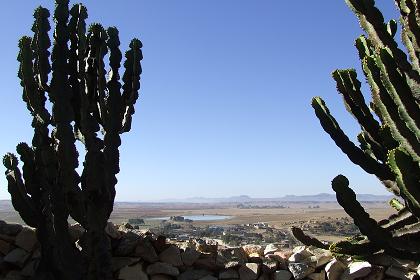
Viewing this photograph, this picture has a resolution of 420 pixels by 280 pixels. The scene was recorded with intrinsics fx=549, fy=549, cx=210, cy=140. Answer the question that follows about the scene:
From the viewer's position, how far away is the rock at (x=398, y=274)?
7176mm

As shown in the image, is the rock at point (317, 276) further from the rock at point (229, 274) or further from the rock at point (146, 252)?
the rock at point (146, 252)

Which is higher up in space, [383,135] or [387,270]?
[383,135]

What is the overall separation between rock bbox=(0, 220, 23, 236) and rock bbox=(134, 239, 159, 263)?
171cm

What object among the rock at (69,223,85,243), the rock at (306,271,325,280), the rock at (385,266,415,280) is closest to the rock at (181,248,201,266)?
the rock at (69,223,85,243)

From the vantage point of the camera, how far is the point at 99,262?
6855 mm

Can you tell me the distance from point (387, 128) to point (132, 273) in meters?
3.73

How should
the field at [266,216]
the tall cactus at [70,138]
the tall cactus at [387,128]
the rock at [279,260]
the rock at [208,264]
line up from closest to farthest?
the tall cactus at [387,128]
the tall cactus at [70,138]
the rock at [208,264]
the rock at [279,260]
the field at [266,216]

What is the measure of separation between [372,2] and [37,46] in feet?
13.6

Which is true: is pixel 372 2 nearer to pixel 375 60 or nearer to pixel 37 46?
pixel 375 60

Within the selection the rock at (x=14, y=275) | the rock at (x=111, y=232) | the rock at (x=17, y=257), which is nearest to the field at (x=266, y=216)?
the rock at (x=111, y=232)

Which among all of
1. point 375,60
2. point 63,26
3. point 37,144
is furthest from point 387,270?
point 63,26

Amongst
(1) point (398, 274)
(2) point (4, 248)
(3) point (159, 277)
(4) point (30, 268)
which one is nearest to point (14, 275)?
(4) point (30, 268)

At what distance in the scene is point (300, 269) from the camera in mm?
7398

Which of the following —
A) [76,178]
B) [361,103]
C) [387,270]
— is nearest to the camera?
[361,103]
